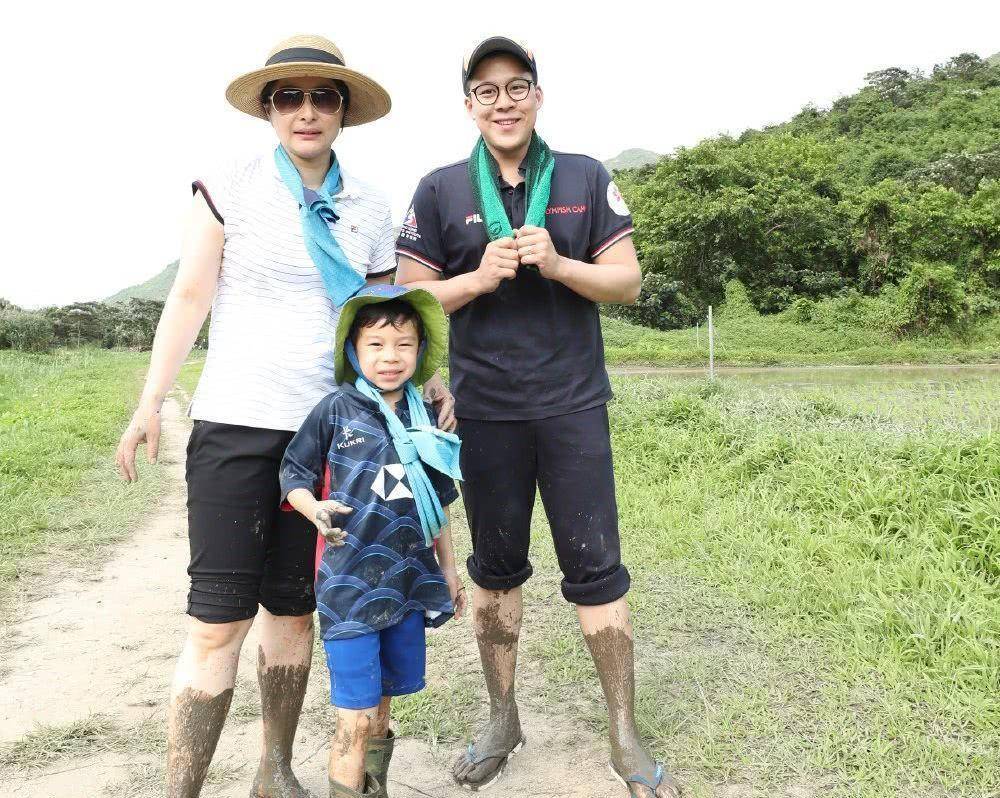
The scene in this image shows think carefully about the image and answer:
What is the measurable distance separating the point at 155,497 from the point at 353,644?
5.14 metres

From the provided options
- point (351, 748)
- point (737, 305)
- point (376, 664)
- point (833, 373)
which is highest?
point (376, 664)

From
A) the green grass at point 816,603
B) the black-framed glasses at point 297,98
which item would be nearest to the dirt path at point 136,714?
the green grass at point 816,603

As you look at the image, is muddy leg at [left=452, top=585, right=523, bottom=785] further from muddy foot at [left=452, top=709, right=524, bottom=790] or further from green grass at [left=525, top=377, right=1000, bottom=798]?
green grass at [left=525, top=377, right=1000, bottom=798]

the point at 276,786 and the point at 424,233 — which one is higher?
the point at 424,233

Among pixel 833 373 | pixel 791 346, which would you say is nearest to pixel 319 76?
pixel 833 373

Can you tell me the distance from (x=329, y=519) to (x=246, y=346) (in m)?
0.53

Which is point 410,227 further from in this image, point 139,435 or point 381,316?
point 139,435

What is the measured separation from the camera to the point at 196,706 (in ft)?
6.77

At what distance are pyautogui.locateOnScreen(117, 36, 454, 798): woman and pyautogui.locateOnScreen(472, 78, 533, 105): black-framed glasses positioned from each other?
35cm

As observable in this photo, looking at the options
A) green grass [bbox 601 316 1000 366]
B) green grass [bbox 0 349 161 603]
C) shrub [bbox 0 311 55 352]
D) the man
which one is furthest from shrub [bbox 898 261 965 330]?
shrub [bbox 0 311 55 352]

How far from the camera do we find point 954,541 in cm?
386

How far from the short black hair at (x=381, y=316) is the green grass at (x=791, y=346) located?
63.4 feet

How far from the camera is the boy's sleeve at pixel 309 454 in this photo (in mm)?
1978

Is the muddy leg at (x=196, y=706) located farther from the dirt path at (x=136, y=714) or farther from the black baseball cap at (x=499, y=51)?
the black baseball cap at (x=499, y=51)
